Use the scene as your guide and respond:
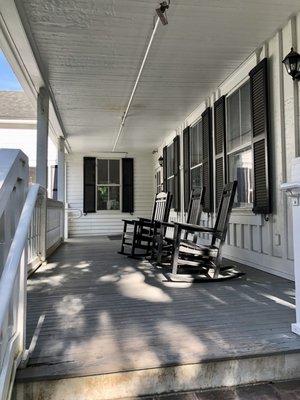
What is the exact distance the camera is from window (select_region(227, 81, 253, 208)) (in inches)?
175

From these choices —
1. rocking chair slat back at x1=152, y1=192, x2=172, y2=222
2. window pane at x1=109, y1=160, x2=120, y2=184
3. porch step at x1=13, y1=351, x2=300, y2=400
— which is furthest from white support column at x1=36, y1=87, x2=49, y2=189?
window pane at x1=109, y1=160, x2=120, y2=184

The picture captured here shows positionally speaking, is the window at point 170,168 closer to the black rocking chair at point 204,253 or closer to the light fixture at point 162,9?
the black rocking chair at point 204,253

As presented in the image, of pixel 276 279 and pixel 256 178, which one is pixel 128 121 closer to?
pixel 256 178

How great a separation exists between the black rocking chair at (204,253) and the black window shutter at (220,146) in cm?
131

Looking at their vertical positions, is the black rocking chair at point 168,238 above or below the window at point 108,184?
below

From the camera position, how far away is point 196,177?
21.5ft

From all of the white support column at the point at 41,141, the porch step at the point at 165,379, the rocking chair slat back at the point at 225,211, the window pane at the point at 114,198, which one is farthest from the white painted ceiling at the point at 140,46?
the window pane at the point at 114,198

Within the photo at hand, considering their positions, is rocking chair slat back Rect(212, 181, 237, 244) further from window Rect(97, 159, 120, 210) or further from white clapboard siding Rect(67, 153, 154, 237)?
window Rect(97, 159, 120, 210)

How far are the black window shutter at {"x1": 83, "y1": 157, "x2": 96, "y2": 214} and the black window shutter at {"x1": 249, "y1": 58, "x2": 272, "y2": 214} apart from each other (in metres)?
7.37

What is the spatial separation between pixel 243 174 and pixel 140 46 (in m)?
2.07

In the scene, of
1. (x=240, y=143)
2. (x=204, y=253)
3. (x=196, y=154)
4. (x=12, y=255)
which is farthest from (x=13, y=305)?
(x=196, y=154)

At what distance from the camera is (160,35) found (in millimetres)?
3764

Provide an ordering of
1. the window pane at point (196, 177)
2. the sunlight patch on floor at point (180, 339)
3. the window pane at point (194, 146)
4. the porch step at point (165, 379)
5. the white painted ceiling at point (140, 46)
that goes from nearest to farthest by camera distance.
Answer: the porch step at point (165, 379), the sunlight patch on floor at point (180, 339), the white painted ceiling at point (140, 46), the window pane at point (196, 177), the window pane at point (194, 146)

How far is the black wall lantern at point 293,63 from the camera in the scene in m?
3.29
